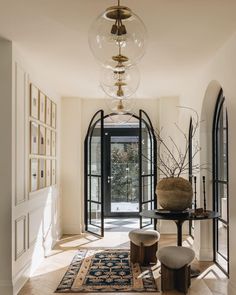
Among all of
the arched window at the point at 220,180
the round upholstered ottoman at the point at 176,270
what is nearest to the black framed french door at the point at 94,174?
the arched window at the point at 220,180

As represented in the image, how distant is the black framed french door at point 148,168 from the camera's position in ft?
22.4

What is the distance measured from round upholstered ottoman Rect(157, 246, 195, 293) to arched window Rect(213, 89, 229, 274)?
870mm

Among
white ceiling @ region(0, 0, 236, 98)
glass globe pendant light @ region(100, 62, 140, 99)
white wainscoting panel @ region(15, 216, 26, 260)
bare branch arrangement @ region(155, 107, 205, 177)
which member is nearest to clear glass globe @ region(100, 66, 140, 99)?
glass globe pendant light @ region(100, 62, 140, 99)

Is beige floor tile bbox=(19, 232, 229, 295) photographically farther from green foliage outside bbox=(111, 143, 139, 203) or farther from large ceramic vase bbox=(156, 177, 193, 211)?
green foliage outside bbox=(111, 143, 139, 203)

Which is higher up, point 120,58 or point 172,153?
point 120,58

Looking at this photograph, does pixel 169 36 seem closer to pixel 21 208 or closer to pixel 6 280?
pixel 21 208

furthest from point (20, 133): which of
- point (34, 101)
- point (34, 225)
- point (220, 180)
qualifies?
point (220, 180)

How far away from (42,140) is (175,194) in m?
2.18

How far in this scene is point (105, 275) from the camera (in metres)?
4.40

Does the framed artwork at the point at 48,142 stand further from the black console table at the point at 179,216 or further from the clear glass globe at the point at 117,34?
the clear glass globe at the point at 117,34

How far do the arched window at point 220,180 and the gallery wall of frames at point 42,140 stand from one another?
2459 millimetres

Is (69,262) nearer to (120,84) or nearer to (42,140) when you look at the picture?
(42,140)

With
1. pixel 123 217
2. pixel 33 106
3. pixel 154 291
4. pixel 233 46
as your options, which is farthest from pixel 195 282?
pixel 123 217

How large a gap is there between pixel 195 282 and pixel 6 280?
6.94 feet
